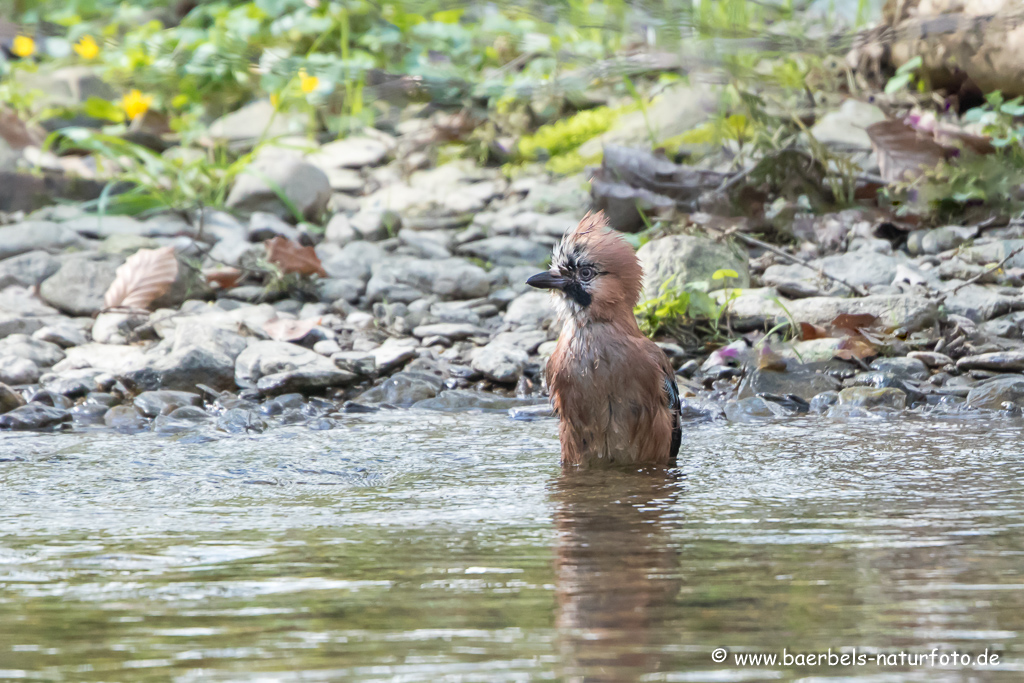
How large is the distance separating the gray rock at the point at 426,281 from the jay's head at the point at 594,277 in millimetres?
2298

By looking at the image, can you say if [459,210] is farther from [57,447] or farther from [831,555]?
[831,555]

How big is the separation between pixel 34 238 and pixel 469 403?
3501mm

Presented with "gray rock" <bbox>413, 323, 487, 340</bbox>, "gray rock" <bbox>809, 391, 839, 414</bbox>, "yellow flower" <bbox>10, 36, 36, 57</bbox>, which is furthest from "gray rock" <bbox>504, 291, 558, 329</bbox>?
"yellow flower" <bbox>10, 36, 36, 57</bbox>

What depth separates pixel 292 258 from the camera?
695cm

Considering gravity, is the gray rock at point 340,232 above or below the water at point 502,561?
above

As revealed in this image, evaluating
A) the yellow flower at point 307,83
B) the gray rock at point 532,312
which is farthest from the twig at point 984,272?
Result: the yellow flower at point 307,83

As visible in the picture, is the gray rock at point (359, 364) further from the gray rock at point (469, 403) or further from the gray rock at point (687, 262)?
the gray rock at point (687, 262)

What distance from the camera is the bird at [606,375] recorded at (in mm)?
4402

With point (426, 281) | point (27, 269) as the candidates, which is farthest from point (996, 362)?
point (27, 269)

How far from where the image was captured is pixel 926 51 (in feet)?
27.0

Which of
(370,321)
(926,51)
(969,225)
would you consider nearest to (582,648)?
(370,321)

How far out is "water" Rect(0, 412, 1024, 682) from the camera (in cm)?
216

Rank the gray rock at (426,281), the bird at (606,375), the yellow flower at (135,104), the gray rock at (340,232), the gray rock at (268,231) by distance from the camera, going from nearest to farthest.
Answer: the bird at (606,375), the gray rock at (426,281), the gray rock at (268,231), the gray rock at (340,232), the yellow flower at (135,104)

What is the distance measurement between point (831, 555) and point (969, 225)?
4734mm
